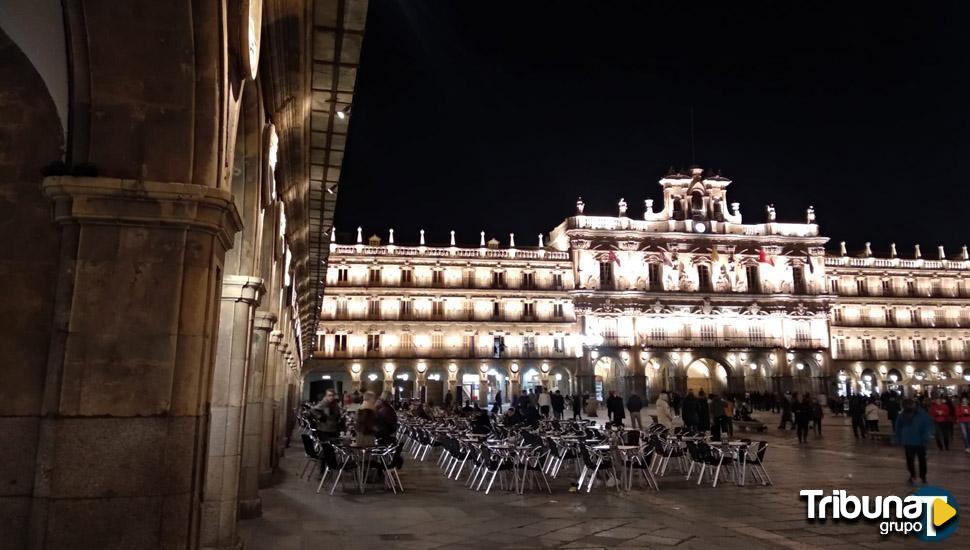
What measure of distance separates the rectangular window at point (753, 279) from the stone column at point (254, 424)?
54.4 metres

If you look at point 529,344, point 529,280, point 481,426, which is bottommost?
point 481,426

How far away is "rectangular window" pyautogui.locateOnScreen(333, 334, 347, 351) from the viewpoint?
52.0m

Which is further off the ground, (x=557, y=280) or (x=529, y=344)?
(x=557, y=280)

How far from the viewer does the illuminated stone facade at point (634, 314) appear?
2084 inches

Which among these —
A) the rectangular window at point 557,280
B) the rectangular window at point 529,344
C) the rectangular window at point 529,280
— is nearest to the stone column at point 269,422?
the rectangular window at point 529,344

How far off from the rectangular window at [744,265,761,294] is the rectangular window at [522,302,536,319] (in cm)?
1757

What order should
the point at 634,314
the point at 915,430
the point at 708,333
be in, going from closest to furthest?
the point at 915,430 < the point at 634,314 < the point at 708,333

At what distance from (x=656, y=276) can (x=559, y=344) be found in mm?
9589

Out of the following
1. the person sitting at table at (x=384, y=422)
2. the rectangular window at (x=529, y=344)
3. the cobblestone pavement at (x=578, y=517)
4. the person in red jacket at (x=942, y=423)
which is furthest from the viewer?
the rectangular window at (x=529, y=344)

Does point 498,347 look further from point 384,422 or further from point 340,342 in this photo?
point 384,422

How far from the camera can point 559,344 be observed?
180 feet

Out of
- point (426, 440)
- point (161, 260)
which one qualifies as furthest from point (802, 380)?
point (161, 260)

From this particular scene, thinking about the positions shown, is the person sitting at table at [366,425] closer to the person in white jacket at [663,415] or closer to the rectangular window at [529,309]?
the person in white jacket at [663,415]

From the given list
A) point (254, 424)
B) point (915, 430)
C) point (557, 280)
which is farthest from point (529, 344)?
point (254, 424)
